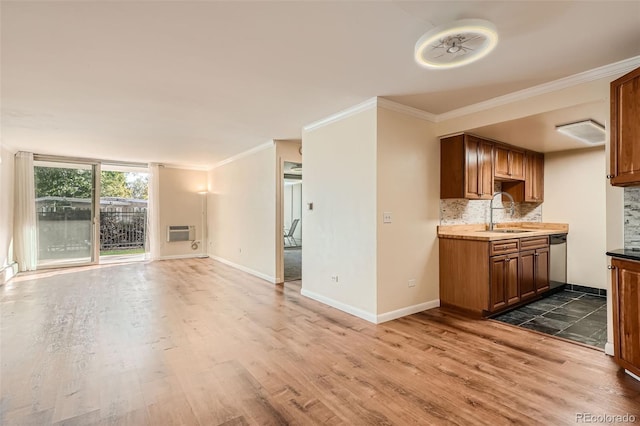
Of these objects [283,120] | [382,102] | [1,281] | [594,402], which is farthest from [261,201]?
[594,402]

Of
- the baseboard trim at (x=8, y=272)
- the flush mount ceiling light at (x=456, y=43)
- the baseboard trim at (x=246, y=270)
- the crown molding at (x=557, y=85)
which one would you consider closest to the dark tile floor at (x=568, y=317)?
the crown molding at (x=557, y=85)

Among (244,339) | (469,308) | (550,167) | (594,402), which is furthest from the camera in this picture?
(550,167)

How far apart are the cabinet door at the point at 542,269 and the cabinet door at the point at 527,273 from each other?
10 centimetres

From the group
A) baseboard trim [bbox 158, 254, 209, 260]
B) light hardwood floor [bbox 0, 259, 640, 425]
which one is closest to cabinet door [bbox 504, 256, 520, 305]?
light hardwood floor [bbox 0, 259, 640, 425]

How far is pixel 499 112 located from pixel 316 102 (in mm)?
2005

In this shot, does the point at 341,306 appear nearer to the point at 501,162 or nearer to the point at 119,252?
the point at 501,162

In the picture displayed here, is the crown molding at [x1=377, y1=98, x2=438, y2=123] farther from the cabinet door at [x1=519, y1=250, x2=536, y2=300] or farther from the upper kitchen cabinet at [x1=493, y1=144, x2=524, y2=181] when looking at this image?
the cabinet door at [x1=519, y1=250, x2=536, y2=300]

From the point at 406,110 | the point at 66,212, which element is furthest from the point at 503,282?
the point at 66,212

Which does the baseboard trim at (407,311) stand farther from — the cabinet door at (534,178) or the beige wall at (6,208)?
the beige wall at (6,208)

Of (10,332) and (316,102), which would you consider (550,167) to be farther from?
(10,332)

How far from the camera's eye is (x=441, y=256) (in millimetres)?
3990

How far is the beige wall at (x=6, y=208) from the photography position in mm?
5469

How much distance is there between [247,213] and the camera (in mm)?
6242

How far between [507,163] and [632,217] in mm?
2104
